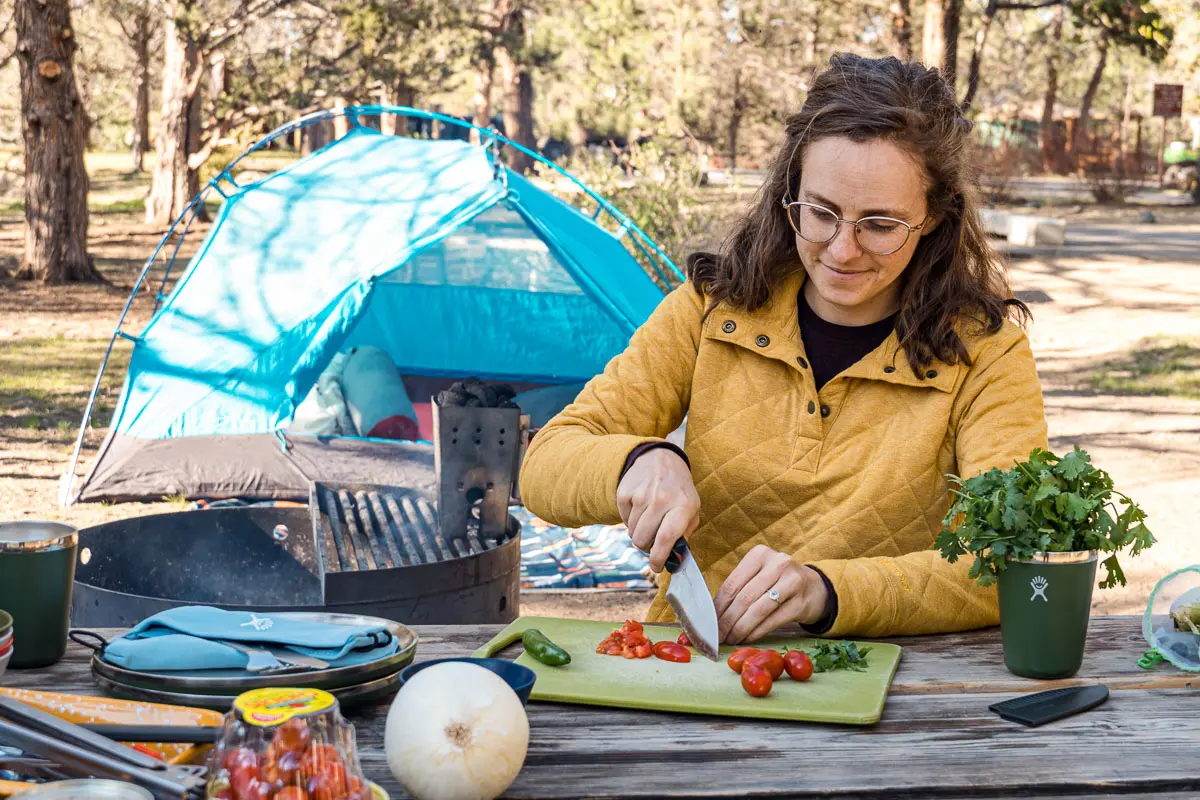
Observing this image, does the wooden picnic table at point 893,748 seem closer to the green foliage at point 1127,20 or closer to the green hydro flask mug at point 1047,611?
the green hydro flask mug at point 1047,611

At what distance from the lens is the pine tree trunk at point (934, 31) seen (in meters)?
9.92

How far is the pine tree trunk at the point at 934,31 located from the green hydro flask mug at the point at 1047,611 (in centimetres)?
891

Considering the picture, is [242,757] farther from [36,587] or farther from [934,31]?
[934,31]

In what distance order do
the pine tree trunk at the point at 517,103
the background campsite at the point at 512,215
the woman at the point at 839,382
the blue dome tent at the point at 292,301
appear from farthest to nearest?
the pine tree trunk at the point at 517,103
the background campsite at the point at 512,215
the blue dome tent at the point at 292,301
the woman at the point at 839,382

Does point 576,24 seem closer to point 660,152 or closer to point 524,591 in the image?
point 660,152

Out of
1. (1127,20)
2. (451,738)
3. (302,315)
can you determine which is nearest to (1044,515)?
(451,738)

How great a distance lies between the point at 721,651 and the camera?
1720 mm

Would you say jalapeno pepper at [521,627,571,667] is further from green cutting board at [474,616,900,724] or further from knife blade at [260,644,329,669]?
knife blade at [260,644,329,669]

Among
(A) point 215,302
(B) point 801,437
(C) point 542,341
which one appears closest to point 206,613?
(B) point 801,437

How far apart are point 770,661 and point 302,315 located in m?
3.91

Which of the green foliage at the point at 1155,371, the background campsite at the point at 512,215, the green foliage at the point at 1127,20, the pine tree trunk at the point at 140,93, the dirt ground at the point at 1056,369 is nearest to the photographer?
the dirt ground at the point at 1056,369

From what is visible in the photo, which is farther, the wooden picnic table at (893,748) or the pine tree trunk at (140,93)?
the pine tree trunk at (140,93)

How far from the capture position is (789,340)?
Answer: 7.16 feet

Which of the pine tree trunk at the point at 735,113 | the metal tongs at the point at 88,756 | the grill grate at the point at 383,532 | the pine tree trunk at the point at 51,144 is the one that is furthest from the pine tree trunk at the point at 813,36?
the metal tongs at the point at 88,756
